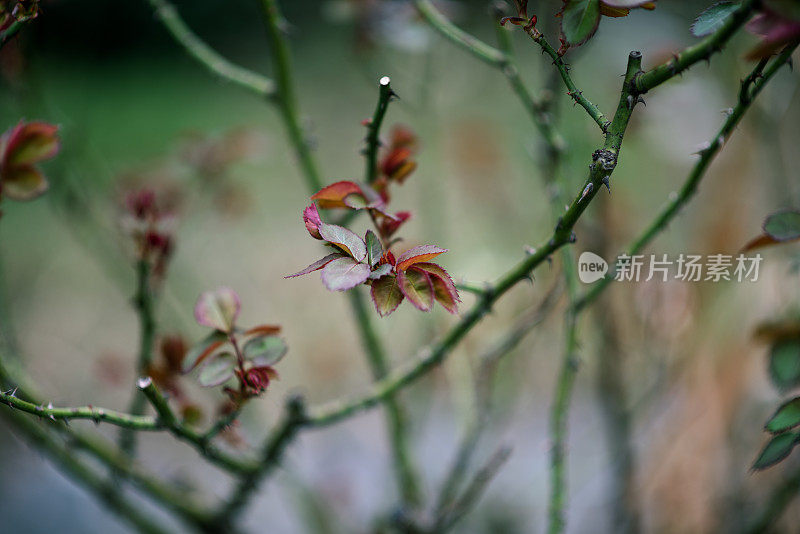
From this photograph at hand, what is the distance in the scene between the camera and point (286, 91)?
2.61 ft

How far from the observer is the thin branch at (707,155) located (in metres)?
0.48

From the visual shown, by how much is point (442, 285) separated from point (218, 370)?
0.66 feet

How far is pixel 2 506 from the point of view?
1.38m

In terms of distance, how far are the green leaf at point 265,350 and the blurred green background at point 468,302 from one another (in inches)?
4.0

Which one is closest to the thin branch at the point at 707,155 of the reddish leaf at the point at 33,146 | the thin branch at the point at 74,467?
the reddish leaf at the point at 33,146

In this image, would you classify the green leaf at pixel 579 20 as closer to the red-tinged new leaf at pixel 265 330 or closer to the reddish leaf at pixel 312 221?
the reddish leaf at pixel 312 221

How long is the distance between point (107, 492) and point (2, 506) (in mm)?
728

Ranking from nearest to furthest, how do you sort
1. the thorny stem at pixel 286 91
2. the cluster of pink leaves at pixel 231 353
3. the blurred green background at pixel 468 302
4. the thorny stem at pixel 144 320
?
the cluster of pink leaves at pixel 231 353
the thorny stem at pixel 144 320
the thorny stem at pixel 286 91
the blurred green background at pixel 468 302

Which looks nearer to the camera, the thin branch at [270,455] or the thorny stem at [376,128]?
the thorny stem at [376,128]

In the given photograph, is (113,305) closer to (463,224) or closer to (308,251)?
(308,251)

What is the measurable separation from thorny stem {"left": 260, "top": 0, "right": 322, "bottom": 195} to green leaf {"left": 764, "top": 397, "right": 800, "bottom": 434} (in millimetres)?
562

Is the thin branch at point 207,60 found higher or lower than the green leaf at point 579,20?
higher

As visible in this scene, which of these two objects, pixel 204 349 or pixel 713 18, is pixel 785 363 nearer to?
pixel 713 18

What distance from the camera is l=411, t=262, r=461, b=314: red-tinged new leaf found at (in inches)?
17.3
